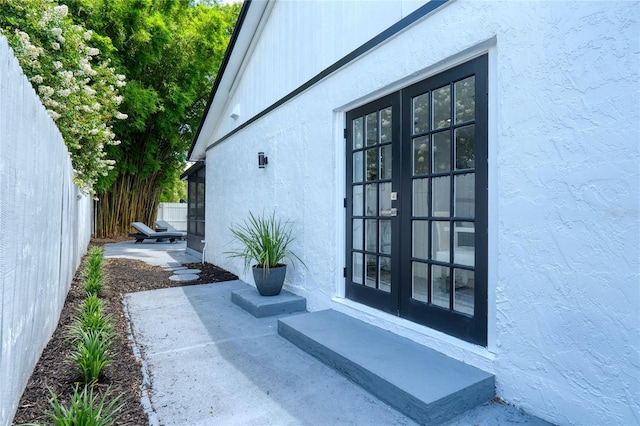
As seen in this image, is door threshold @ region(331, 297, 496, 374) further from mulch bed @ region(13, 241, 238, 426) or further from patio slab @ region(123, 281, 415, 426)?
mulch bed @ region(13, 241, 238, 426)

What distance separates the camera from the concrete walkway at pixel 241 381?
8.16 ft

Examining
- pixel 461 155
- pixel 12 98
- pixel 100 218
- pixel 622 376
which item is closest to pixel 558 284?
pixel 622 376

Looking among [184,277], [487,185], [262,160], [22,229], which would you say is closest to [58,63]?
[262,160]

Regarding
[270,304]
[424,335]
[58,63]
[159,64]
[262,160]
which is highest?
[159,64]

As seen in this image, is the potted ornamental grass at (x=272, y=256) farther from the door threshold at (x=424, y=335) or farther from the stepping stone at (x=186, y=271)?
the stepping stone at (x=186, y=271)

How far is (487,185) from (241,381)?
2.46 meters

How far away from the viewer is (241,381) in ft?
9.98

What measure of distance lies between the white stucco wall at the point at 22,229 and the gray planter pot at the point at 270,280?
2301mm

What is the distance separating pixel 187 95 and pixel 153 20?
2.64m

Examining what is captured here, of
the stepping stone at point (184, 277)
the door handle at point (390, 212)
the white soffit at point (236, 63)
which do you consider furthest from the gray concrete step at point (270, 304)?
the white soffit at point (236, 63)

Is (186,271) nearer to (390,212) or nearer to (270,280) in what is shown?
(270,280)

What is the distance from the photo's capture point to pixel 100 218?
52.9 ft

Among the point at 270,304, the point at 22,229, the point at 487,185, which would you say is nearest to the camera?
the point at 22,229

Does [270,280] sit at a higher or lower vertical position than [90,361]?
higher
